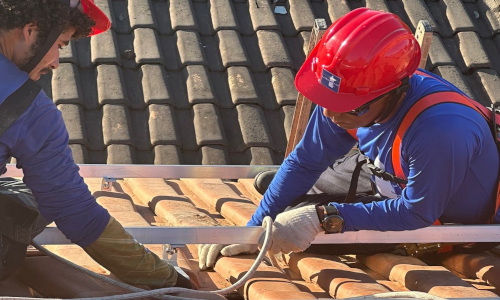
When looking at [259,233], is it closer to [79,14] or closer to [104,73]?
[79,14]

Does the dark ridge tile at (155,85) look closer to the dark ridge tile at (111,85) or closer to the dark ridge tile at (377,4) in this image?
Answer: the dark ridge tile at (111,85)

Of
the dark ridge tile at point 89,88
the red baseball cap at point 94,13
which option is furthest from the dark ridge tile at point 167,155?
the red baseball cap at point 94,13

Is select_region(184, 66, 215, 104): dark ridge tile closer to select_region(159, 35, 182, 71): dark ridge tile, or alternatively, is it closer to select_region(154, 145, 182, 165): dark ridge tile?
select_region(159, 35, 182, 71): dark ridge tile

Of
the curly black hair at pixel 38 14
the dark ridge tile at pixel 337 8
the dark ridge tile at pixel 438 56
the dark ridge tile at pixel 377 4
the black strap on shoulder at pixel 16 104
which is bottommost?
the dark ridge tile at pixel 438 56

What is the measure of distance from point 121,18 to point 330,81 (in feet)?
11.8

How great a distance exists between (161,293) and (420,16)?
4653 mm

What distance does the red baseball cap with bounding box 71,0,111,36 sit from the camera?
2734 mm

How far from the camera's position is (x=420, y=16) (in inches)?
266

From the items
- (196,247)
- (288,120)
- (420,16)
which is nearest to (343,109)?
(196,247)

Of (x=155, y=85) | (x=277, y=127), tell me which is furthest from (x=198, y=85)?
(x=277, y=127)

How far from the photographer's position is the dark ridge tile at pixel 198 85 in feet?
19.6

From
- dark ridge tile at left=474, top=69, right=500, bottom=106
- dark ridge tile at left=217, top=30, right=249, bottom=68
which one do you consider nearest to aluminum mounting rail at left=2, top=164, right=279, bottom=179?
dark ridge tile at left=217, top=30, right=249, bottom=68

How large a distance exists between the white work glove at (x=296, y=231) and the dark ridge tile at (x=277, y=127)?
8.64 feet

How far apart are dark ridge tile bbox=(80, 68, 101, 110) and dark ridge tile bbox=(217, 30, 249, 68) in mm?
981
